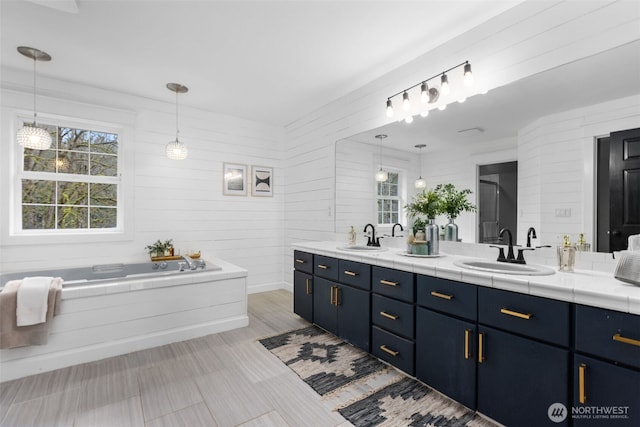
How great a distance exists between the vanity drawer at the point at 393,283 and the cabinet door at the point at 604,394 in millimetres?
886

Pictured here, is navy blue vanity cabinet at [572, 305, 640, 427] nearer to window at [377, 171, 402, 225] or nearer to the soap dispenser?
the soap dispenser

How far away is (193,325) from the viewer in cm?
283

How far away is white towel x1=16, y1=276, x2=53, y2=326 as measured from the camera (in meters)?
2.08

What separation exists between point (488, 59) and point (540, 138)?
2.25ft

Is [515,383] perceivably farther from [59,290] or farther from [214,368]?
[59,290]

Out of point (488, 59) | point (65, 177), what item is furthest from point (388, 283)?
point (65, 177)

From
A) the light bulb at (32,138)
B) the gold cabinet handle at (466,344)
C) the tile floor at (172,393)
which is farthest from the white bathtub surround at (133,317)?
the gold cabinet handle at (466,344)

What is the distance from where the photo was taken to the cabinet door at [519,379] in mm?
1330

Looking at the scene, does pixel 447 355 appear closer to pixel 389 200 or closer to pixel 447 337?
pixel 447 337

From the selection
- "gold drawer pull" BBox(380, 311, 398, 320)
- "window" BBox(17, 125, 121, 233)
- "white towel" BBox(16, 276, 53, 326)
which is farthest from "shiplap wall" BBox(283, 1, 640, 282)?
"white towel" BBox(16, 276, 53, 326)

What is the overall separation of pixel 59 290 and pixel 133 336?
68 cm

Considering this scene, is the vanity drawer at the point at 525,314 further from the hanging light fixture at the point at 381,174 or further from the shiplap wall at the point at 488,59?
the hanging light fixture at the point at 381,174

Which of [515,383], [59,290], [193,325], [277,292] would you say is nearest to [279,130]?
[277,292]

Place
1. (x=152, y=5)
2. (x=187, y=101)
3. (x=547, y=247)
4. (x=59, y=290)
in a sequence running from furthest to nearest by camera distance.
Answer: (x=187, y=101), (x=59, y=290), (x=152, y=5), (x=547, y=247)
